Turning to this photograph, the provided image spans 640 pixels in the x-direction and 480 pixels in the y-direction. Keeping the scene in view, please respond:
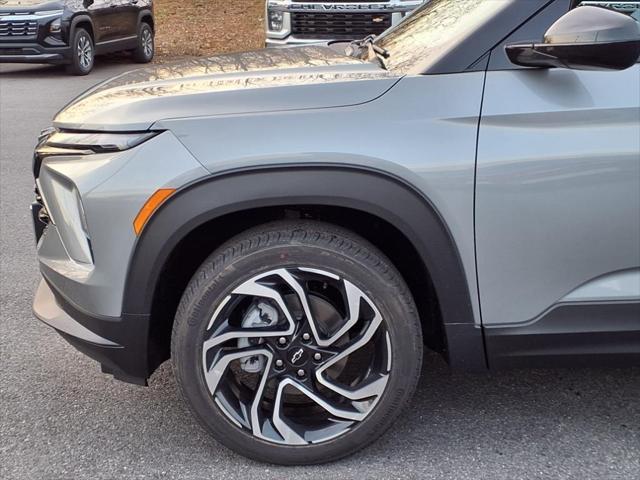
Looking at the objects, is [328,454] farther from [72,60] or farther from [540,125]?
[72,60]

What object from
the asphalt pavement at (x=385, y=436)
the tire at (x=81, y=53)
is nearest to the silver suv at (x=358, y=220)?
the asphalt pavement at (x=385, y=436)

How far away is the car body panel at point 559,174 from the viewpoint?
2.27 m

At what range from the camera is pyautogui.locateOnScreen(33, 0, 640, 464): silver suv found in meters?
2.29

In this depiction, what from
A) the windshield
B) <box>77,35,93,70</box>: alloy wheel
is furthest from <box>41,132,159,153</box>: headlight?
<box>77,35,93,70</box>: alloy wheel

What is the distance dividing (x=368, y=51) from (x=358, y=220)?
34.4 inches

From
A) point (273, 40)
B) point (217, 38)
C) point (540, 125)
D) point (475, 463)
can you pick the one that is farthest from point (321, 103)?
point (217, 38)

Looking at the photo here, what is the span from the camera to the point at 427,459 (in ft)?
8.69

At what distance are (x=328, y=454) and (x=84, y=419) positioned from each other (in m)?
0.99

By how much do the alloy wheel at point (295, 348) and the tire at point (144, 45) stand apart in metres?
11.6

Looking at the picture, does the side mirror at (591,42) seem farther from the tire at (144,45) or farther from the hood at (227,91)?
the tire at (144,45)

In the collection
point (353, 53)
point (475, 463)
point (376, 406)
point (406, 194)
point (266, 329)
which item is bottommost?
point (475, 463)

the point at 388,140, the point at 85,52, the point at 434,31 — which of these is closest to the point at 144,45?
the point at 85,52

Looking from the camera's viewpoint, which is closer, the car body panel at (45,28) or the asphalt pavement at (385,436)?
the asphalt pavement at (385,436)

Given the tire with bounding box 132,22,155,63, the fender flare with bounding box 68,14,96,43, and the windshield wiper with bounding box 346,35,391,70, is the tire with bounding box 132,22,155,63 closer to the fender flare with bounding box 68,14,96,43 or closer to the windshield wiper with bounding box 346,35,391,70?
the fender flare with bounding box 68,14,96,43
